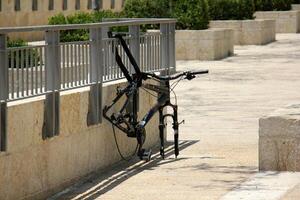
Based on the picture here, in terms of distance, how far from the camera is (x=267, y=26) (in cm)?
3944

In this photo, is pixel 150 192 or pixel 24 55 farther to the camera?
pixel 150 192

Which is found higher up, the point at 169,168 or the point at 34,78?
the point at 34,78

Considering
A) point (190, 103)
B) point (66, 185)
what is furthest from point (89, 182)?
point (190, 103)

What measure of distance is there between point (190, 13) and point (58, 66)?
69.9ft

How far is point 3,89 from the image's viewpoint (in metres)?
9.62

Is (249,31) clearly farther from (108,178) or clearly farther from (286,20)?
(108,178)

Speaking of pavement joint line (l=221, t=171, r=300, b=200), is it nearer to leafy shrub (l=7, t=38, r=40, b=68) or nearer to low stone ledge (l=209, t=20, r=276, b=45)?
leafy shrub (l=7, t=38, r=40, b=68)

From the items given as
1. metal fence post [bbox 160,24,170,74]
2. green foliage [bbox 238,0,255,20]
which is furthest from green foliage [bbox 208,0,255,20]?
metal fence post [bbox 160,24,170,74]

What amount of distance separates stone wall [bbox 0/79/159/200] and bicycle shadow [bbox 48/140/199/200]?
78mm

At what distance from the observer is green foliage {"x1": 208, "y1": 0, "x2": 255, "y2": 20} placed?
3781 centimetres

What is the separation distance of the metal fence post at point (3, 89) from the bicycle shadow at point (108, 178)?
1.21 metres

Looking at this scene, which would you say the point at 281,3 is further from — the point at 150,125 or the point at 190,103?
the point at 150,125

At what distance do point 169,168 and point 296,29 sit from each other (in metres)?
34.4

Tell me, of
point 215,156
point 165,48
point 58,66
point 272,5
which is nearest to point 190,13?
point 272,5
